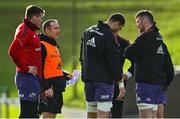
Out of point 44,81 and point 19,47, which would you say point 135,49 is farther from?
point 19,47

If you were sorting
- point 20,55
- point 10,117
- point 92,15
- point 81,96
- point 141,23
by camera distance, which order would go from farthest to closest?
point 92,15, point 81,96, point 10,117, point 141,23, point 20,55

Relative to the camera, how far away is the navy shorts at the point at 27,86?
31.3ft

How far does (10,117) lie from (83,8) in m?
25.1

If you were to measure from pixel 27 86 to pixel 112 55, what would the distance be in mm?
1291

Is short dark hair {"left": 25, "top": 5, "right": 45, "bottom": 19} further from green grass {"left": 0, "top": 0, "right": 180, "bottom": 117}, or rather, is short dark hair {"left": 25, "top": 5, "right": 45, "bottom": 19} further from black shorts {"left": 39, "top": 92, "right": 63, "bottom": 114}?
green grass {"left": 0, "top": 0, "right": 180, "bottom": 117}

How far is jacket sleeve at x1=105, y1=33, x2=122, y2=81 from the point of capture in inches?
390

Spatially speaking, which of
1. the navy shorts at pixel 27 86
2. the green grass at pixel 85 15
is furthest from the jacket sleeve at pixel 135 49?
the green grass at pixel 85 15

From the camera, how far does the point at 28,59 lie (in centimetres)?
955

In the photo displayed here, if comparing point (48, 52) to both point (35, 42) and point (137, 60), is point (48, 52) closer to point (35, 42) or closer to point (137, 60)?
point (35, 42)

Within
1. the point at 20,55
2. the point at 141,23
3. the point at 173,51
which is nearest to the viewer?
the point at 20,55

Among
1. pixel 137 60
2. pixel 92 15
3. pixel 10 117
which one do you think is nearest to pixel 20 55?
pixel 137 60

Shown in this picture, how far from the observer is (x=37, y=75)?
31.7 feet

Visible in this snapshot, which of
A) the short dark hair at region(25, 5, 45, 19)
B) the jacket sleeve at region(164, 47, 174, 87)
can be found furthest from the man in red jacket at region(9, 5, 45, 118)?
the jacket sleeve at region(164, 47, 174, 87)

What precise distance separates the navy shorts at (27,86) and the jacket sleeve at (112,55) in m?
1.11
